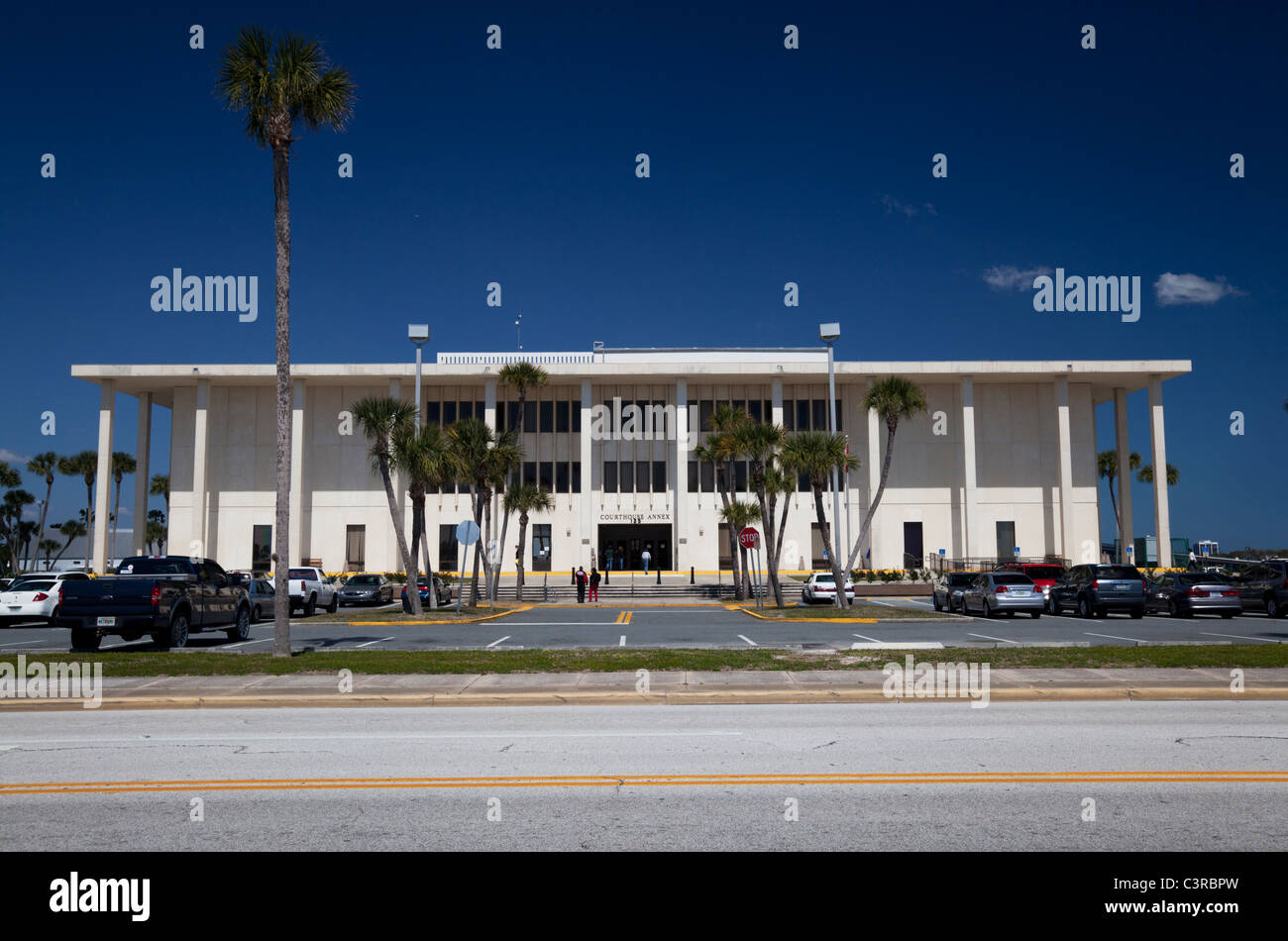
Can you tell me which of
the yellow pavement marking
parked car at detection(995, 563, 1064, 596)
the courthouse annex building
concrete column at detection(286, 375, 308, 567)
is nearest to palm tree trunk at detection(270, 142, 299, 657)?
the yellow pavement marking

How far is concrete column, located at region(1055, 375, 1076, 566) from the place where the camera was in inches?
2295

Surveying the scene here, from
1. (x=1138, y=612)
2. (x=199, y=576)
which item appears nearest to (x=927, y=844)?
(x=199, y=576)

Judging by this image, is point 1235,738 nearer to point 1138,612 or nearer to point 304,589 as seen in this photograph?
point 1138,612

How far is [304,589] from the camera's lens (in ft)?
112

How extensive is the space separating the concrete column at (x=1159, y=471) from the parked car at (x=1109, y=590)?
98.0 ft

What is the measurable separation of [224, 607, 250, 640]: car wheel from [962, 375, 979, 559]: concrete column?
47753mm

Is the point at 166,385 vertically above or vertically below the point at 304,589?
above

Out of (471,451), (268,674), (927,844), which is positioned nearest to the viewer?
(927,844)

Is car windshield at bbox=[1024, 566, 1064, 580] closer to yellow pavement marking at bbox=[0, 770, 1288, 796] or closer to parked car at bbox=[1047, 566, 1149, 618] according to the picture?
parked car at bbox=[1047, 566, 1149, 618]

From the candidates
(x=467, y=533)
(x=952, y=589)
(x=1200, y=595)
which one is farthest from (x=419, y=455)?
(x=1200, y=595)

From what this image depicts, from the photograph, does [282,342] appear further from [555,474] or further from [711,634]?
[555,474]

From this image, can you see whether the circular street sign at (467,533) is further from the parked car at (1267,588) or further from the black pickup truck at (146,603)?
the parked car at (1267,588)

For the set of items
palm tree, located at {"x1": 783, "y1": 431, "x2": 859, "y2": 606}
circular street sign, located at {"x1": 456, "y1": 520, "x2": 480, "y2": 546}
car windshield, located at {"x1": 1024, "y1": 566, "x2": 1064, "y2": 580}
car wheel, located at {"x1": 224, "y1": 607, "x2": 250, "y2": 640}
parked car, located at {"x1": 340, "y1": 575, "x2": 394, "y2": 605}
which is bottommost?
parked car, located at {"x1": 340, "y1": 575, "x2": 394, "y2": 605}
